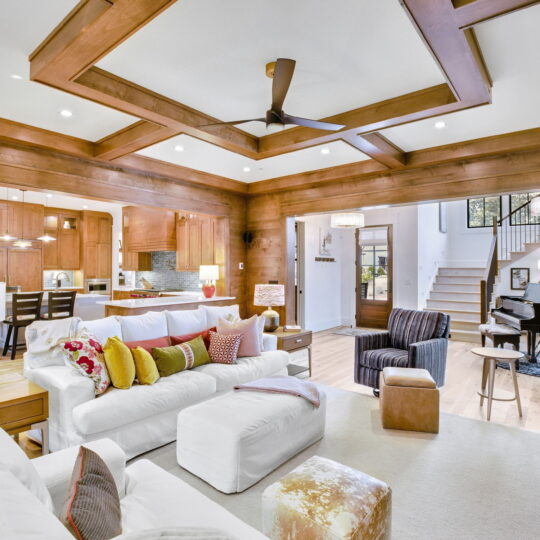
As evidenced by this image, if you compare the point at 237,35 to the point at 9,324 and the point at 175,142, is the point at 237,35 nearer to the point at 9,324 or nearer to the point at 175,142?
the point at 175,142

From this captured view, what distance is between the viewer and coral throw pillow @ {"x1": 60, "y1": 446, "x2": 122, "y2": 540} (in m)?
1.00

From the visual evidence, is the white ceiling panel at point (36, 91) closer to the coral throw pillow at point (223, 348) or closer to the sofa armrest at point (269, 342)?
the coral throw pillow at point (223, 348)

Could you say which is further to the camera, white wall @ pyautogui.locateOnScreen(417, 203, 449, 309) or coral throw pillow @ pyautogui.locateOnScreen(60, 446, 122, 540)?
white wall @ pyautogui.locateOnScreen(417, 203, 449, 309)

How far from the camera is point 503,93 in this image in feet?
10.1

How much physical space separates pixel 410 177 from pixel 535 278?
4.80 m

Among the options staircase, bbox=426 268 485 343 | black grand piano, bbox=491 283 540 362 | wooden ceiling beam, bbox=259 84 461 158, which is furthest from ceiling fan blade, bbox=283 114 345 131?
staircase, bbox=426 268 485 343

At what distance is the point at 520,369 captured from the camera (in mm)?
5062

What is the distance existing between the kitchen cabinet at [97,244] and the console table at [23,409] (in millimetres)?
7903

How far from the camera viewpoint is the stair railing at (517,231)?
873 centimetres

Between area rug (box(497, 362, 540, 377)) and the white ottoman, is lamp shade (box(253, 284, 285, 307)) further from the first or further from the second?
area rug (box(497, 362, 540, 377))

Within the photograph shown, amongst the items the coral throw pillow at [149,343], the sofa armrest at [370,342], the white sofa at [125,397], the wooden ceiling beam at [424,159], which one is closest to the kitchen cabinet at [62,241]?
the wooden ceiling beam at [424,159]

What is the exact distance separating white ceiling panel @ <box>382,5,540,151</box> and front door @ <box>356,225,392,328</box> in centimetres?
417

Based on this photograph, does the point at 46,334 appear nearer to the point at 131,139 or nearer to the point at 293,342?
the point at 131,139

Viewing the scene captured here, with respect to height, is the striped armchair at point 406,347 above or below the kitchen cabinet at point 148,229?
below
